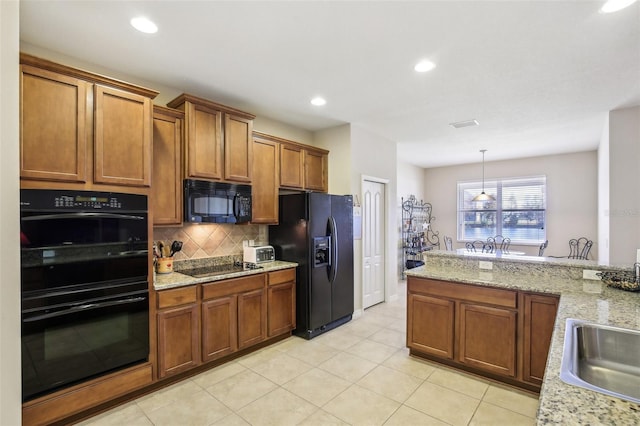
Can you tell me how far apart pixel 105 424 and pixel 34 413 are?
0.44m

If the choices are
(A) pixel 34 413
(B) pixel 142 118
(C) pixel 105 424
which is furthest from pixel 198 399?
(B) pixel 142 118

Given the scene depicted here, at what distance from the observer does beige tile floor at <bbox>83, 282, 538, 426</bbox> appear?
230cm

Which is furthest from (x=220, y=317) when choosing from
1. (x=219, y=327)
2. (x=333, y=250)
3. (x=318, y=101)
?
(x=318, y=101)

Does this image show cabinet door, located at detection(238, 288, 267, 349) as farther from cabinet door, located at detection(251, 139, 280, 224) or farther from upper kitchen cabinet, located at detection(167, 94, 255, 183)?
upper kitchen cabinet, located at detection(167, 94, 255, 183)

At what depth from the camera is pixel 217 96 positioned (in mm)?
3488

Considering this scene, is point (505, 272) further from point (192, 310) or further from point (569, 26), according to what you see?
point (192, 310)

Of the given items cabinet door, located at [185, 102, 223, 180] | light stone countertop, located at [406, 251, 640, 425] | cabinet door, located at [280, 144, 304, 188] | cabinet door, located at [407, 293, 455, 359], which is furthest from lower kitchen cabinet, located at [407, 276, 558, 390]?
cabinet door, located at [185, 102, 223, 180]

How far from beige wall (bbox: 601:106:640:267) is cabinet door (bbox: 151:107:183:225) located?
486 centimetres

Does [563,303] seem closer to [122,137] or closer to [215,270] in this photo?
[215,270]

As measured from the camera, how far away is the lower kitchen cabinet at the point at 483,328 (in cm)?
258

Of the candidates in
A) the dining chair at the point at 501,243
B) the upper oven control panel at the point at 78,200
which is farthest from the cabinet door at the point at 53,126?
the dining chair at the point at 501,243

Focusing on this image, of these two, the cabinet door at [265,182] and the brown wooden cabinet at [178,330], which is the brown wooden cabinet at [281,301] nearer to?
the cabinet door at [265,182]

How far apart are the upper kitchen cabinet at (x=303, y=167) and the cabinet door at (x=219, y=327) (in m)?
1.67

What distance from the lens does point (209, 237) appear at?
11.9 feet
